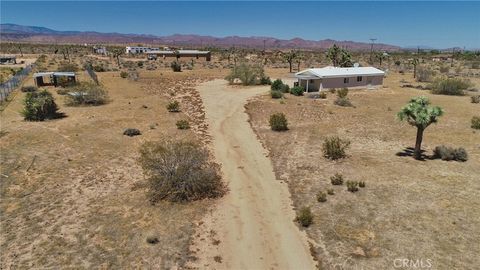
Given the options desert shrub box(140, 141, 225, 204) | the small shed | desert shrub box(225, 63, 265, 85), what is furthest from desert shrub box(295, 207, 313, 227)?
the small shed

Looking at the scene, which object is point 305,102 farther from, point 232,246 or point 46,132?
point 232,246

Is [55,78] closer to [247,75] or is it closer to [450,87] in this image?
[247,75]

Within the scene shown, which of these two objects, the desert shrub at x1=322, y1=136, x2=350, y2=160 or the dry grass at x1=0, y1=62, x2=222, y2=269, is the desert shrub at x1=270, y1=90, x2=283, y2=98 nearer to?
the dry grass at x1=0, y1=62, x2=222, y2=269

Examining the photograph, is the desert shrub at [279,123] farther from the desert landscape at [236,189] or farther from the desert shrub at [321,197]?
the desert shrub at [321,197]

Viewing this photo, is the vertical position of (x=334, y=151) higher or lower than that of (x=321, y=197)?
higher

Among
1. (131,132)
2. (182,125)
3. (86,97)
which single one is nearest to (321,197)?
(182,125)
